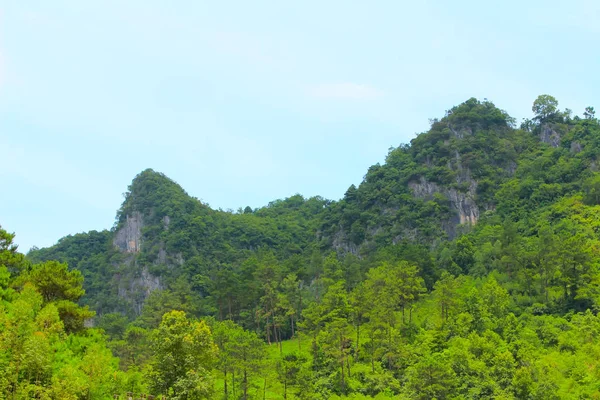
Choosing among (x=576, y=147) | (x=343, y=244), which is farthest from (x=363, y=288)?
(x=576, y=147)

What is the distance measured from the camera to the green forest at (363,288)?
28062 mm

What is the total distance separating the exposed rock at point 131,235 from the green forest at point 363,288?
9.8 inches

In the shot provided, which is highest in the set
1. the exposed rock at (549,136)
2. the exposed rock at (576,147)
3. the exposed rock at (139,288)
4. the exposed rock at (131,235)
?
the exposed rock at (549,136)

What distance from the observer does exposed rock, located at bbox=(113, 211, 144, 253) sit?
100625mm

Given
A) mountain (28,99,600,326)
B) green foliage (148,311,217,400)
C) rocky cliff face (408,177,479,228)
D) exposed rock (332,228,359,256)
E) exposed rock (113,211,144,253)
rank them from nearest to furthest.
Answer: green foliage (148,311,217,400)
mountain (28,99,600,326)
rocky cliff face (408,177,479,228)
exposed rock (332,228,359,256)
exposed rock (113,211,144,253)

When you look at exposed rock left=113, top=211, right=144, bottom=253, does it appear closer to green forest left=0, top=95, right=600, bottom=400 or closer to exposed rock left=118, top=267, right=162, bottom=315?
green forest left=0, top=95, right=600, bottom=400

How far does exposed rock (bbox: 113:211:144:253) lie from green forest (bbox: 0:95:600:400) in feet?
0.82

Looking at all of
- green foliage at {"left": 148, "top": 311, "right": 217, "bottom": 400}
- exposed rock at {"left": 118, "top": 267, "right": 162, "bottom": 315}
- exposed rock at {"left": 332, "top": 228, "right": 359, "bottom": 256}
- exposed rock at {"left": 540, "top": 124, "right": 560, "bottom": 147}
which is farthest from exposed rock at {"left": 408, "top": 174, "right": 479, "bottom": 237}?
green foliage at {"left": 148, "top": 311, "right": 217, "bottom": 400}

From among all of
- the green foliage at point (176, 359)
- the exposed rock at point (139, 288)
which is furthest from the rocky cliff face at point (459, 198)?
the green foliage at point (176, 359)

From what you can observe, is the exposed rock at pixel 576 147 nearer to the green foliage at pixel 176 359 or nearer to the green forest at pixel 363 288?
the green forest at pixel 363 288

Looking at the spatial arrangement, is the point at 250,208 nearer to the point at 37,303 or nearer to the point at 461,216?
the point at 461,216

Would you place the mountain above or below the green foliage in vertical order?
above

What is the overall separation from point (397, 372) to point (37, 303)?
23592mm

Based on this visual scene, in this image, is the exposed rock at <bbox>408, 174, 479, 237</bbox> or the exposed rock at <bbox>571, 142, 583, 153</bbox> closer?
the exposed rock at <bbox>571, 142, 583, 153</bbox>
